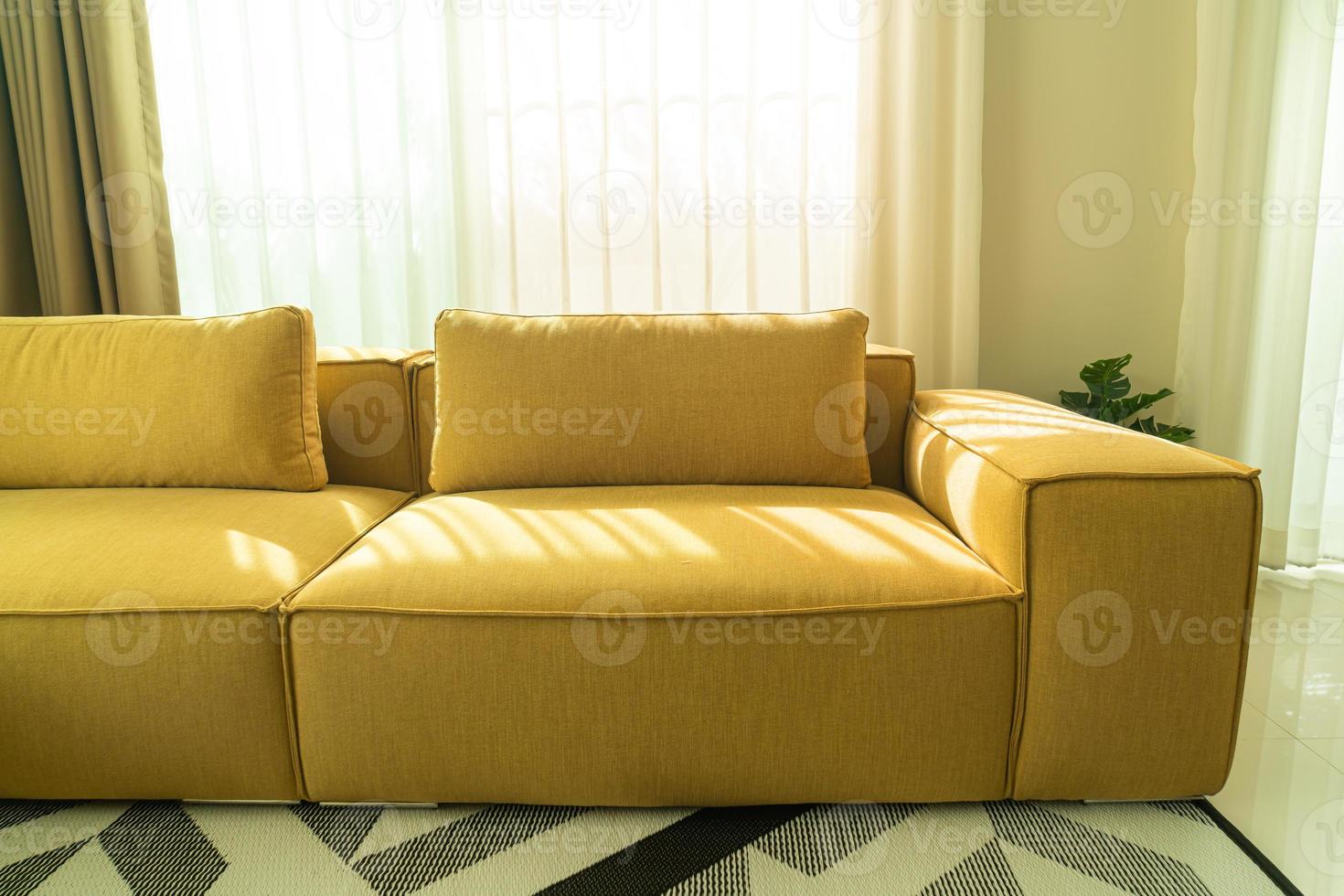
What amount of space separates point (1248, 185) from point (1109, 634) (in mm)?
1694

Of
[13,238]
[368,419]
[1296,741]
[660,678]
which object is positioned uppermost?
[13,238]

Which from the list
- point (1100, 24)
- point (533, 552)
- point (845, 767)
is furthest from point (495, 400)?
point (1100, 24)

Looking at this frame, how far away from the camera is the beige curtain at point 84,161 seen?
235 cm

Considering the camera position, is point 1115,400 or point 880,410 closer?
point 880,410

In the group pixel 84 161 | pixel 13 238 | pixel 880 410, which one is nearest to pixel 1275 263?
pixel 880 410

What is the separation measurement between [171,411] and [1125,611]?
1.75m

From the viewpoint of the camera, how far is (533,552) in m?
1.30

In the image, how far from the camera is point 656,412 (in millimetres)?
1732

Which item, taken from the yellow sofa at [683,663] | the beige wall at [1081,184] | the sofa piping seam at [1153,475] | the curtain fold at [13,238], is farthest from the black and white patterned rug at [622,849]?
the curtain fold at [13,238]

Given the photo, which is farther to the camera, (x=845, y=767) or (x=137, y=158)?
(x=137, y=158)

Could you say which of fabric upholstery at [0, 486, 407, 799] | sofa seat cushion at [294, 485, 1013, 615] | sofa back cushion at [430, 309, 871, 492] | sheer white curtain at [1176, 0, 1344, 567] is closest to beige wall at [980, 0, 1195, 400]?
sheer white curtain at [1176, 0, 1344, 567]

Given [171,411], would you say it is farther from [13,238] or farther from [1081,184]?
[1081,184]

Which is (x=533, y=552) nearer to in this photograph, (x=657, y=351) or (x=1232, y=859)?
(x=657, y=351)

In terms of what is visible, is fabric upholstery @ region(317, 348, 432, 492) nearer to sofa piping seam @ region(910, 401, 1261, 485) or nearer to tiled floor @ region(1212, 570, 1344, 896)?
sofa piping seam @ region(910, 401, 1261, 485)
